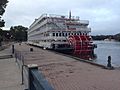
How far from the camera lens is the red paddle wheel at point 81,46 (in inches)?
1538

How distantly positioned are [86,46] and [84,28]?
6.61 metres

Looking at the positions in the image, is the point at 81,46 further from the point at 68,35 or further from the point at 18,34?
the point at 18,34

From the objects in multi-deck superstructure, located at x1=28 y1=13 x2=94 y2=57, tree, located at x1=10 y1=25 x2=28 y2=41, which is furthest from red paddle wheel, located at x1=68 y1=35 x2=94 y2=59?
tree, located at x1=10 y1=25 x2=28 y2=41

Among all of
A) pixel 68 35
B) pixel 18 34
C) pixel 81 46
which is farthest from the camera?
pixel 18 34

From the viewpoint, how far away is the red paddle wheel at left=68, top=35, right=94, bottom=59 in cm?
3906

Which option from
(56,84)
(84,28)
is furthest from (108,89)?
(84,28)

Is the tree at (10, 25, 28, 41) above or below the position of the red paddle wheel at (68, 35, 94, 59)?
above

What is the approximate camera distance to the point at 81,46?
39656 millimetres

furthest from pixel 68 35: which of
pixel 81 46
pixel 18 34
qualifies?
pixel 18 34

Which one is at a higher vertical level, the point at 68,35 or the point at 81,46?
the point at 68,35

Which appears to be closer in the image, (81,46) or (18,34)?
(81,46)

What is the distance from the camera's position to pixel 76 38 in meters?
39.5

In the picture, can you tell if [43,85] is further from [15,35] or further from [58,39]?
[15,35]

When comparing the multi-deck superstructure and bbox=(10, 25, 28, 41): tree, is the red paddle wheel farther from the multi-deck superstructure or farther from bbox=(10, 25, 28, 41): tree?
bbox=(10, 25, 28, 41): tree
